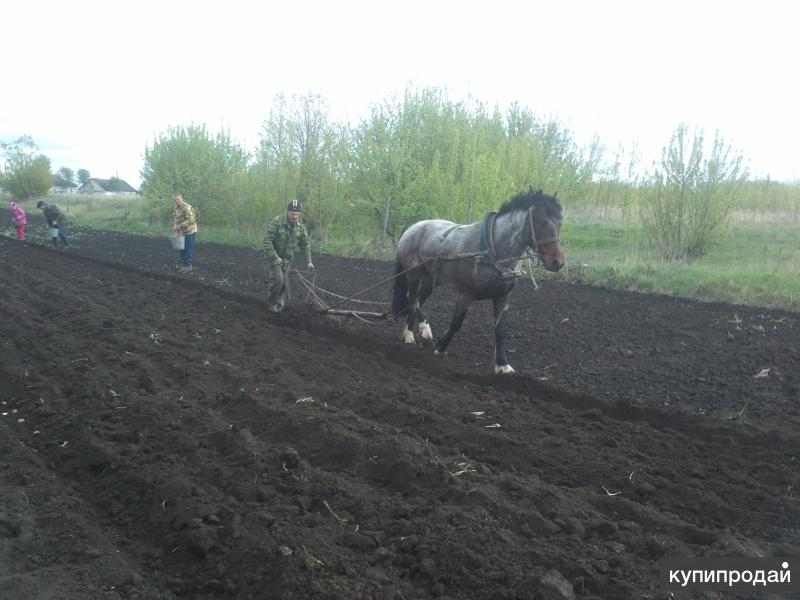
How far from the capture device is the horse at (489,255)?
Answer: 254 inches

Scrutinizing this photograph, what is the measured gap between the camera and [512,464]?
4.50m

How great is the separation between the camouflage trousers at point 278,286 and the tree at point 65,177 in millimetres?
93073

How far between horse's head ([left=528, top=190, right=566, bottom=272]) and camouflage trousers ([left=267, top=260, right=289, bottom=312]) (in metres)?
4.15

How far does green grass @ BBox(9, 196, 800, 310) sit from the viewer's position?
1234 cm

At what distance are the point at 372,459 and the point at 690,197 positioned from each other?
14.5 meters

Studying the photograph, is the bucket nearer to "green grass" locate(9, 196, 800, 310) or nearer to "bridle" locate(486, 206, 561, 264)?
"green grass" locate(9, 196, 800, 310)

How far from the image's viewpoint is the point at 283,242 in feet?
30.1

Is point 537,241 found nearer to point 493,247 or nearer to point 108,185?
point 493,247

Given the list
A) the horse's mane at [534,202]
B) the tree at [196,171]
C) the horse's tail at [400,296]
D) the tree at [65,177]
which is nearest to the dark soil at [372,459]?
the horse's tail at [400,296]

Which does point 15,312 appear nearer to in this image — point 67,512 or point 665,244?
point 67,512

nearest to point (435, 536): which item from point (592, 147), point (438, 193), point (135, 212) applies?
point (438, 193)

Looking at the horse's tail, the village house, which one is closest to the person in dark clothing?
the horse's tail

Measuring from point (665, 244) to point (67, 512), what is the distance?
15.8 metres

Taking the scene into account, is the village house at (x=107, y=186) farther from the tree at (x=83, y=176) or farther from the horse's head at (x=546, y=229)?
the horse's head at (x=546, y=229)
